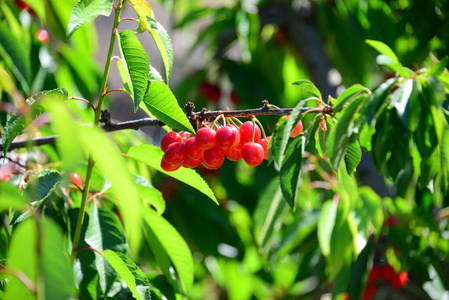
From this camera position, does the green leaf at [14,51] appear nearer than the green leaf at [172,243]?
No

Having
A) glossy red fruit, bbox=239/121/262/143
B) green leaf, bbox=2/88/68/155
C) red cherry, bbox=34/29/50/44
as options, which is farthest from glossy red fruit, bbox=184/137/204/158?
red cherry, bbox=34/29/50/44

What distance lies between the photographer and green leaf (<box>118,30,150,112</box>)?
2.73 feet

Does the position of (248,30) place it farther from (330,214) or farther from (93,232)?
(93,232)

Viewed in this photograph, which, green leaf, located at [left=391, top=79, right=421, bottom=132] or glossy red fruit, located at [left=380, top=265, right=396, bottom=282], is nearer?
green leaf, located at [left=391, top=79, right=421, bottom=132]

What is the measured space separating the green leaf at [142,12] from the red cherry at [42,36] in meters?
0.85

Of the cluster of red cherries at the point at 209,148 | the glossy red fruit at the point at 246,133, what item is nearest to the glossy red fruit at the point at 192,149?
the cluster of red cherries at the point at 209,148

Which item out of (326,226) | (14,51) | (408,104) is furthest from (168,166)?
(326,226)

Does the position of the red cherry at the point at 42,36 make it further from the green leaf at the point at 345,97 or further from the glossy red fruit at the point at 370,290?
the glossy red fruit at the point at 370,290

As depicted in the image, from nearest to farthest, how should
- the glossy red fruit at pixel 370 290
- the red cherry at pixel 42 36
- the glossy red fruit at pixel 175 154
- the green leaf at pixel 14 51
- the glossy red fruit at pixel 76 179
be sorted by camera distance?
1. the glossy red fruit at pixel 175 154
2. the glossy red fruit at pixel 76 179
3. the green leaf at pixel 14 51
4. the red cherry at pixel 42 36
5. the glossy red fruit at pixel 370 290

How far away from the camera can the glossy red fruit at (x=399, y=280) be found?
6.07ft

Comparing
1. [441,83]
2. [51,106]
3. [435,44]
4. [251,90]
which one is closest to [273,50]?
[251,90]

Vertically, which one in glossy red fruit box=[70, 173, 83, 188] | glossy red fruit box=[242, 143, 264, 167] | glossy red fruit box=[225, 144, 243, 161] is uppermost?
glossy red fruit box=[242, 143, 264, 167]

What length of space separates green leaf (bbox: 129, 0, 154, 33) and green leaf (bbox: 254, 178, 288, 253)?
0.78 meters

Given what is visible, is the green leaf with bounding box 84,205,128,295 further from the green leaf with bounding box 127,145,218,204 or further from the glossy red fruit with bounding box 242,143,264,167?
the glossy red fruit with bounding box 242,143,264,167
